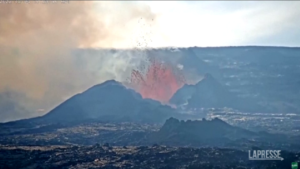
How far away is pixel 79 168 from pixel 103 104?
96532 mm

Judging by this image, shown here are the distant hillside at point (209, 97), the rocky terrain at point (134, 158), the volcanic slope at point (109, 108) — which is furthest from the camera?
the distant hillside at point (209, 97)

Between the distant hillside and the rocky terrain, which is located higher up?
the distant hillside

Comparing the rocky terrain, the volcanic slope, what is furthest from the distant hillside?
the rocky terrain

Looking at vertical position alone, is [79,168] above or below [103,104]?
below

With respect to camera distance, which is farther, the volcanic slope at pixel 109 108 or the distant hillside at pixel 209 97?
the distant hillside at pixel 209 97

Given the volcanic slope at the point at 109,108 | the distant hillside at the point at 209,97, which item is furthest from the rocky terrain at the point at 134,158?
the distant hillside at the point at 209,97

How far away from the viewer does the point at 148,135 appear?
109 metres

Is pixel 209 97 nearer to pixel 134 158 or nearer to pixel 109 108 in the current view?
pixel 109 108

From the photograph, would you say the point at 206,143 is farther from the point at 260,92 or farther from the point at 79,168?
the point at 260,92

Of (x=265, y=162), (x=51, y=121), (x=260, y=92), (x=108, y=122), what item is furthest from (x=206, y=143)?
(x=260, y=92)

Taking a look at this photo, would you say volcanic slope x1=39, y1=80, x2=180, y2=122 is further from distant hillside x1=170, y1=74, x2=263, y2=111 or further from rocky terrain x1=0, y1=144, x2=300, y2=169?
rocky terrain x1=0, y1=144, x2=300, y2=169

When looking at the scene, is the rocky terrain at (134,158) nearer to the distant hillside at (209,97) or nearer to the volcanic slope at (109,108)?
the volcanic slope at (109,108)

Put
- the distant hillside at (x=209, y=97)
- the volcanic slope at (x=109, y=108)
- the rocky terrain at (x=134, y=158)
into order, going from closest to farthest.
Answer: the rocky terrain at (x=134, y=158) < the volcanic slope at (x=109, y=108) < the distant hillside at (x=209, y=97)

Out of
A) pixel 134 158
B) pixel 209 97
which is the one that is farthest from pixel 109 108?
pixel 134 158
